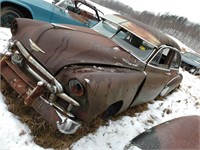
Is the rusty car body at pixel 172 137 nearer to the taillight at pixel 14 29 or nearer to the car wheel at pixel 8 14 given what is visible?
the taillight at pixel 14 29

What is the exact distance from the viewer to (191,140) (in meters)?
2.60

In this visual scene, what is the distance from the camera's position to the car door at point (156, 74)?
15.4 ft

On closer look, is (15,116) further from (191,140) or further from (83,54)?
(191,140)

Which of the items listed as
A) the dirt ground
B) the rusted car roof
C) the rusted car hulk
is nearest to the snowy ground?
the dirt ground

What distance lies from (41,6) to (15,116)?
13.3ft

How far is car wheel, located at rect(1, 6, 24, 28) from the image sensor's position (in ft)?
21.4

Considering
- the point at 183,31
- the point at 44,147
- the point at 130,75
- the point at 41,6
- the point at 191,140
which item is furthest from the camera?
the point at 183,31

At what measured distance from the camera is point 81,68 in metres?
3.54

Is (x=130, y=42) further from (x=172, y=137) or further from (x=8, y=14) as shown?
(x=8, y=14)

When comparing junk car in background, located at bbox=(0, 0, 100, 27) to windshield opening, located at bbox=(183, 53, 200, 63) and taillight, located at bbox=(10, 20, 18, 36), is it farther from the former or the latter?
windshield opening, located at bbox=(183, 53, 200, 63)

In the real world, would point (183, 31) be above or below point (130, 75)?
below

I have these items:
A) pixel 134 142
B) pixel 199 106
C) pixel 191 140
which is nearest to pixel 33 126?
pixel 134 142

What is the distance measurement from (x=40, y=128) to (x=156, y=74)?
8.08 feet

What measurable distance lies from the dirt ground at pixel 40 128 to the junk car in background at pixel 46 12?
309 centimetres
